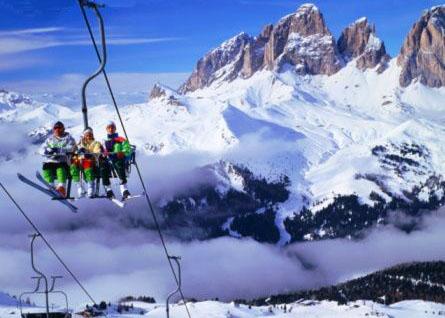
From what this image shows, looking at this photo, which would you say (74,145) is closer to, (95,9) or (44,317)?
(95,9)

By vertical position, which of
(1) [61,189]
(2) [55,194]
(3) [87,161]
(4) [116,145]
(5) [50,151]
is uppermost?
(4) [116,145]

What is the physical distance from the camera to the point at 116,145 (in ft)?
70.5

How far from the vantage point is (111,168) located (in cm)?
2184

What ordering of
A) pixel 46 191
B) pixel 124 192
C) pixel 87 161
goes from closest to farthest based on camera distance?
pixel 46 191 → pixel 87 161 → pixel 124 192

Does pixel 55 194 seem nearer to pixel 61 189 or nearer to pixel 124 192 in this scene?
pixel 61 189

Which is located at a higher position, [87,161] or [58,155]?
[58,155]

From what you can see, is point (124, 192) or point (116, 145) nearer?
point (116, 145)

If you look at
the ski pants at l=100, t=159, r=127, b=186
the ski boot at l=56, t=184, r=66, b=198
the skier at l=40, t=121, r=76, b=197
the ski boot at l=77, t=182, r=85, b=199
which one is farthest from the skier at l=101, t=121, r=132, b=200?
the ski boot at l=56, t=184, r=66, b=198

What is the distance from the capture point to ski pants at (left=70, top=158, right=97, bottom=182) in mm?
21656

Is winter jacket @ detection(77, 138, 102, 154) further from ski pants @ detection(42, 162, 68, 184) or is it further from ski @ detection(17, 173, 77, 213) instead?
ski @ detection(17, 173, 77, 213)

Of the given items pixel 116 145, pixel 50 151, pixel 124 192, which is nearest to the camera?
pixel 50 151

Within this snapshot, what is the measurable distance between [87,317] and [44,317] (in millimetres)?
3449

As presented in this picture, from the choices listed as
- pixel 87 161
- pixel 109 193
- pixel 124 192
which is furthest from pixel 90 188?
pixel 124 192

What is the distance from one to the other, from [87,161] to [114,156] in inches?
33.0
